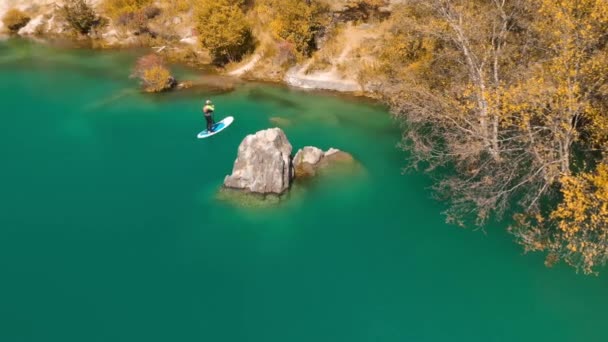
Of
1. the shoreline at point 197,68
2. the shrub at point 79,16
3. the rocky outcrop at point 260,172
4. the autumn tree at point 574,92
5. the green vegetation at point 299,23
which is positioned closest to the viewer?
the autumn tree at point 574,92

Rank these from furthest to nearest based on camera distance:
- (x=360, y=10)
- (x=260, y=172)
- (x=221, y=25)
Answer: (x=360, y=10) < (x=221, y=25) < (x=260, y=172)

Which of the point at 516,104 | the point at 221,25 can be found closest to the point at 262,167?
the point at 516,104

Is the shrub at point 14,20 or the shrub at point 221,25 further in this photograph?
the shrub at point 14,20

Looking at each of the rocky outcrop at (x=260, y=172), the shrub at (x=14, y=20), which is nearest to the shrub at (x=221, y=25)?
the rocky outcrop at (x=260, y=172)

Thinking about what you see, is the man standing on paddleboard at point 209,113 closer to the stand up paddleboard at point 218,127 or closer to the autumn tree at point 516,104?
the stand up paddleboard at point 218,127

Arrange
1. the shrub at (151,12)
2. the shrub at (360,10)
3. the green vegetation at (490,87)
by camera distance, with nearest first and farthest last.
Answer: the green vegetation at (490,87) → the shrub at (360,10) → the shrub at (151,12)

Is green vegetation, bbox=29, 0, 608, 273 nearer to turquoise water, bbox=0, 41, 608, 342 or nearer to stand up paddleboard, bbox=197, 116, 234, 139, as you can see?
turquoise water, bbox=0, 41, 608, 342

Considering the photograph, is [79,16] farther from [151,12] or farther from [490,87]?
[490,87]

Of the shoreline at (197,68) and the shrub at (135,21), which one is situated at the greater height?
the shrub at (135,21)
